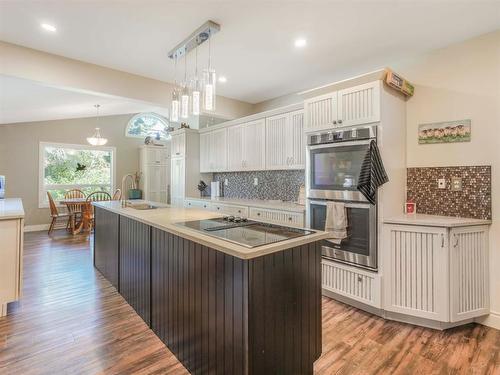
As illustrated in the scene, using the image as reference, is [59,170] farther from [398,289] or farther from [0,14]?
[398,289]

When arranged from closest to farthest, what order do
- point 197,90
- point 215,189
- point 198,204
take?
point 197,90 → point 198,204 → point 215,189

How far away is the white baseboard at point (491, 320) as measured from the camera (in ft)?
7.53

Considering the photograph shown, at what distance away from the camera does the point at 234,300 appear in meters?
1.36

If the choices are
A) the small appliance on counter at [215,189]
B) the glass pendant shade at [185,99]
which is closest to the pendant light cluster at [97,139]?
the small appliance on counter at [215,189]

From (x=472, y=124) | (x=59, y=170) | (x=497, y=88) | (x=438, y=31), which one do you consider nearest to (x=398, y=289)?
(x=472, y=124)

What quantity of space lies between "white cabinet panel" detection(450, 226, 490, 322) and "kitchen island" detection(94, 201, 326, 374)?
4.30 feet

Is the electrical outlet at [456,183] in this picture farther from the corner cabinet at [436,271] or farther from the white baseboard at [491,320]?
the white baseboard at [491,320]

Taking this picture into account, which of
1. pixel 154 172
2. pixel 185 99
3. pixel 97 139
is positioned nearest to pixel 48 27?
pixel 185 99

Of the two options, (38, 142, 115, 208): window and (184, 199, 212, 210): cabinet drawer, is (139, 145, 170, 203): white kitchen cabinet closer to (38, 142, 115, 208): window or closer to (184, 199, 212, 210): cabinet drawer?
(38, 142, 115, 208): window

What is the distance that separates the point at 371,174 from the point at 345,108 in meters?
0.73

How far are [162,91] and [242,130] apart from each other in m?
1.32

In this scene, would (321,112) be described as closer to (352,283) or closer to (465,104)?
(465,104)

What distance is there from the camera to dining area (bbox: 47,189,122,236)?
5843 mm

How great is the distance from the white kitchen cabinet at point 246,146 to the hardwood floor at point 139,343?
7.22 ft
